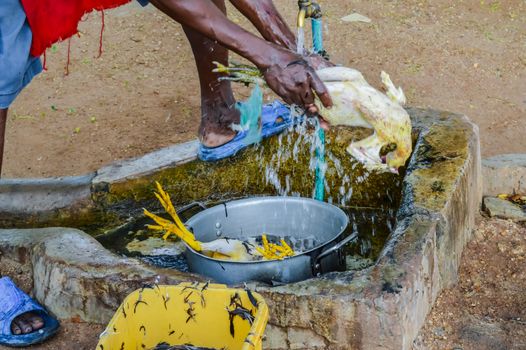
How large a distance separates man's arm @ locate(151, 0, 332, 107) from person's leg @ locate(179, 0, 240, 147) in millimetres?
953

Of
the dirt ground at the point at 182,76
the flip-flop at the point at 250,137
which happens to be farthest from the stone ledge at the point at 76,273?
the dirt ground at the point at 182,76

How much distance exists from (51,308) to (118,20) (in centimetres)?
431

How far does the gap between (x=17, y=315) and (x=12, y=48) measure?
1042 mm

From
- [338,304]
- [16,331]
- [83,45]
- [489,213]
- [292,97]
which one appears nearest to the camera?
[338,304]

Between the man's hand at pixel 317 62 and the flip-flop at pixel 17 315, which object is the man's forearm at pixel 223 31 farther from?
the flip-flop at pixel 17 315

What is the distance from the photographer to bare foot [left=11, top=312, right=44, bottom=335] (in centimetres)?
319

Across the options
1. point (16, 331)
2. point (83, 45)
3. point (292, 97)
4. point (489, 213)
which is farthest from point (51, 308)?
point (83, 45)

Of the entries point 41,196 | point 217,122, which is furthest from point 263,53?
point 41,196

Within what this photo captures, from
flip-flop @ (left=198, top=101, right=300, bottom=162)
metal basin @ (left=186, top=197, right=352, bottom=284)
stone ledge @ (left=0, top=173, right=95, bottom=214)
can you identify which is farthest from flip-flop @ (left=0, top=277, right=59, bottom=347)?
flip-flop @ (left=198, top=101, right=300, bottom=162)

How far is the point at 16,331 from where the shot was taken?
323 centimetres

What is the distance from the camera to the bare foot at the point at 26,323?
3188 mm

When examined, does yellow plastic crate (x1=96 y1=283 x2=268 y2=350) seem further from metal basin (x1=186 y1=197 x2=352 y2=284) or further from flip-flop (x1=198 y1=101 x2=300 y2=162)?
flip-flop (x1=198 y1=101 x2=300 y2=162)

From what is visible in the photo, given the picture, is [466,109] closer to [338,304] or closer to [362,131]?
[362,131]

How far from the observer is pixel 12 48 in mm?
3324
